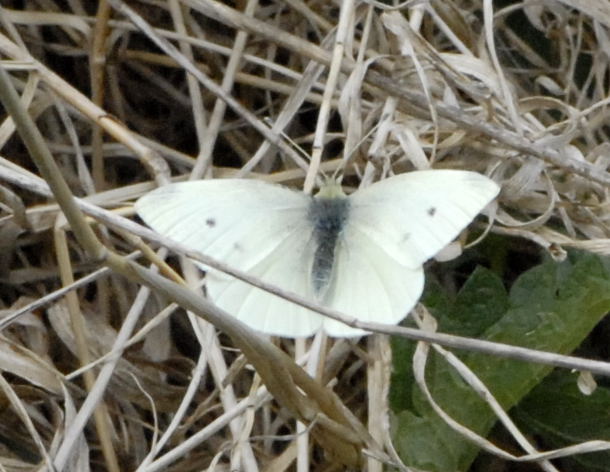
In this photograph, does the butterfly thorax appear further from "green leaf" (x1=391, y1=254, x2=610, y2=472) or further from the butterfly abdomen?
"green leaf" (x1=391, y1=254, x2=610, y2=472)

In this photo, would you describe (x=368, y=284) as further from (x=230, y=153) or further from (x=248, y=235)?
(x=230, y=153)

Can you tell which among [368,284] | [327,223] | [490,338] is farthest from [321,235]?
[490,338]

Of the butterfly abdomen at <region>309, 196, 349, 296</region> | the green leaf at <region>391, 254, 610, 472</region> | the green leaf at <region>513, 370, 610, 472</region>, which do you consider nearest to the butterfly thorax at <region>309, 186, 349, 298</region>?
the butterfly abdomen at <region>309, 196, 349, 296</region>

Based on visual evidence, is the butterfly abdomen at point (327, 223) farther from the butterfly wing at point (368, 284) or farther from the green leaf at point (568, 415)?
the green leaf at point (568, 415)

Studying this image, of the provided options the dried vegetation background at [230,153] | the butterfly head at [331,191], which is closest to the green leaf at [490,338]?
the dried vegetation background at [230,153]

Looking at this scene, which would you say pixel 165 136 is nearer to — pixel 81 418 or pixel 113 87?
pixel 113 87

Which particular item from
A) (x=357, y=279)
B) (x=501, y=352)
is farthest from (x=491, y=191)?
(x=501, y=352)
